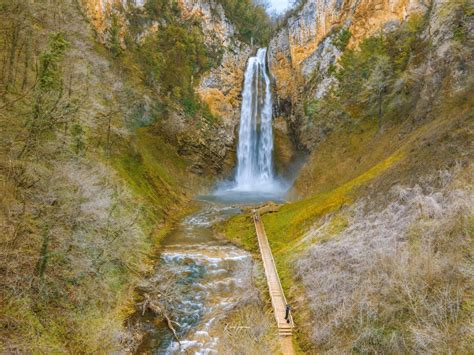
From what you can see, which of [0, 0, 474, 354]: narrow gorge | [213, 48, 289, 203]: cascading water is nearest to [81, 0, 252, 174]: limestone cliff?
[0, 0, 474, 354]: narrow gorge

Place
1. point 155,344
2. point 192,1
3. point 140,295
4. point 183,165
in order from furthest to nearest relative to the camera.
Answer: point 192,1 < point 183,165 < point 140,295 < point 155,344

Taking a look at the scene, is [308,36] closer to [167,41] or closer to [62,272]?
[167,41]

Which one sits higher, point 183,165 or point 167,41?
point 167,41

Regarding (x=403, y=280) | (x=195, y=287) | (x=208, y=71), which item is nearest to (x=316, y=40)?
(x=208, y=71)

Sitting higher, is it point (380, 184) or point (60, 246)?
point (380, 184)

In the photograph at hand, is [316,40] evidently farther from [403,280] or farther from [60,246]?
[60,246]

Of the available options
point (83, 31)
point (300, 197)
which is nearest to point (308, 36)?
point (300, 197)

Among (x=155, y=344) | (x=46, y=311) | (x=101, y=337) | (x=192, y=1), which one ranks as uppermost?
(x=192, y=1)
